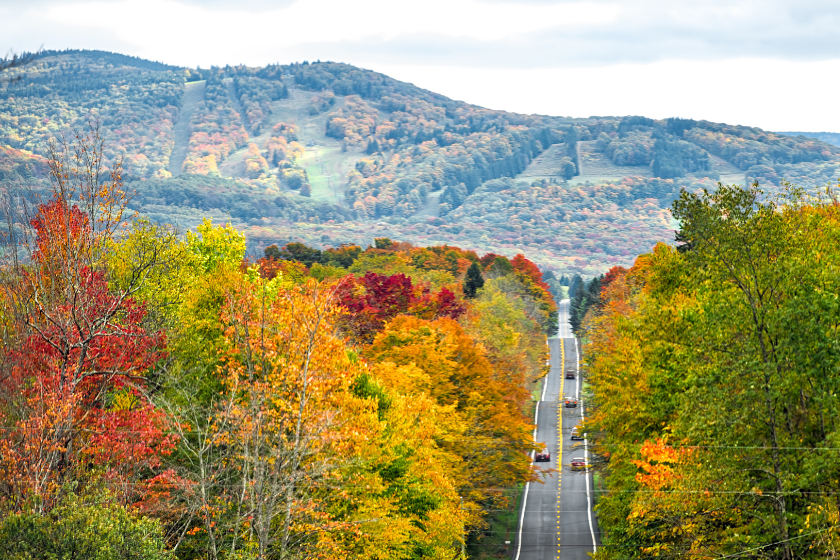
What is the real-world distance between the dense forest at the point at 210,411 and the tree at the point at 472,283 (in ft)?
151

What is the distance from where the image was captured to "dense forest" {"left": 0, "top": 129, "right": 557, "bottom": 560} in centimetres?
2020

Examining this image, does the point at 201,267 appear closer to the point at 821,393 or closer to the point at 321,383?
the point at 321,383

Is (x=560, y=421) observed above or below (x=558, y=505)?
below

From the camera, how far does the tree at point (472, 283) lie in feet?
352

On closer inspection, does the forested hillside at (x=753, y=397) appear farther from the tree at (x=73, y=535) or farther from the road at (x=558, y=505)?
the road at (x=558, y=505)

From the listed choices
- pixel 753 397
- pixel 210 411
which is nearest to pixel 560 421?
pixel 753 397

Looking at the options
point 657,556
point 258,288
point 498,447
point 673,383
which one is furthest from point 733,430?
point 498,447

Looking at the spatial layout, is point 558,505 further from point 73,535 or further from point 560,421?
point 73,535

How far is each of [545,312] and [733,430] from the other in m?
121

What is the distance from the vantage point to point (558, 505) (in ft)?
214

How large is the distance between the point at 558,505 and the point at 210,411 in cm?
4209

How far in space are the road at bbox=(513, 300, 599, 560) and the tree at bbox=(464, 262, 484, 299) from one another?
15.8 metres

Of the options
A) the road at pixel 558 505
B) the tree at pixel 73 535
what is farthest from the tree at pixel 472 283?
the tree at pixel 73 535

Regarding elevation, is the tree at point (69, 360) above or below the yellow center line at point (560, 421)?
above
